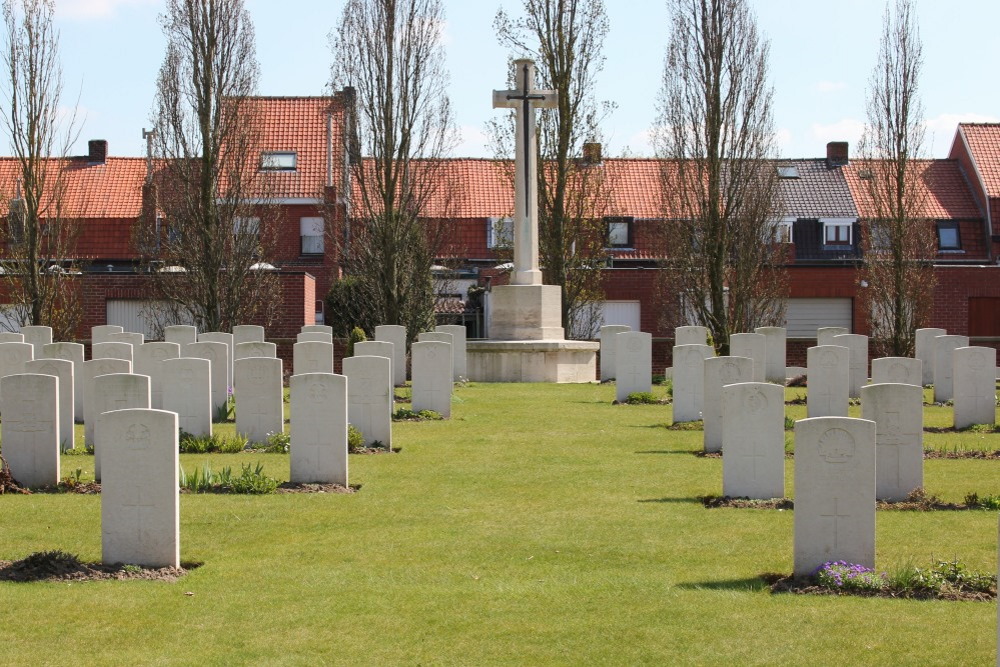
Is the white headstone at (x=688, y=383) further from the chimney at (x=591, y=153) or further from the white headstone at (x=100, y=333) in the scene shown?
the chimney at (x=591, y=153)

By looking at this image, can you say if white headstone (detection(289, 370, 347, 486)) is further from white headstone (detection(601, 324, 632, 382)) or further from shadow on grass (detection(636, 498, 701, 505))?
white headstone (detection(601, 324, 632, 382))

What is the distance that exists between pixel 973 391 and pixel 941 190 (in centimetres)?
3064

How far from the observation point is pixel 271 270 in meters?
32.8

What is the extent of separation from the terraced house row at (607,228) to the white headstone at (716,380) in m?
20.3

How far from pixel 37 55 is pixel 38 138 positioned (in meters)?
1.75

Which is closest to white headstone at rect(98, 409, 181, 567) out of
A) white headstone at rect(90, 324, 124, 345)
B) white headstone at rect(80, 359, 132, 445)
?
white headstone at rect(80, 359, 132, 445)

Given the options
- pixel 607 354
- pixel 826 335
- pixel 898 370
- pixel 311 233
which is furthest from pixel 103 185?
pixel 898 370

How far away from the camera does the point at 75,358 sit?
59.1ft

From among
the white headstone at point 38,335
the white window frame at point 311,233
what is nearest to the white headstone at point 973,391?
the white headstone at point 38,335

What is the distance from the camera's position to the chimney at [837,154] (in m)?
48.8

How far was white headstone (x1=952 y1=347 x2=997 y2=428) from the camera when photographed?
58.1 ft

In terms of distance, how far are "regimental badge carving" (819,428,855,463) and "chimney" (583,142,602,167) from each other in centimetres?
2366

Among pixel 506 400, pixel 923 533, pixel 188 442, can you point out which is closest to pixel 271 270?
pixel 506 400

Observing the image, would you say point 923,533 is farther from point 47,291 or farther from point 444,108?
point 47,291
